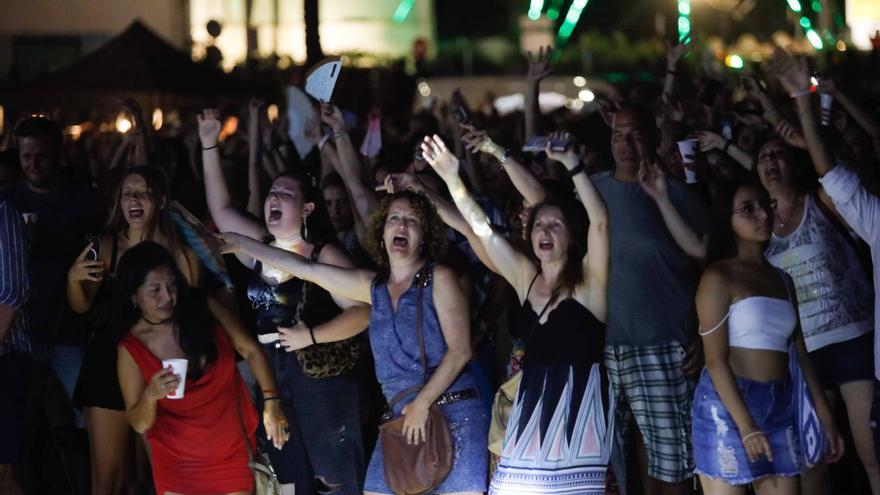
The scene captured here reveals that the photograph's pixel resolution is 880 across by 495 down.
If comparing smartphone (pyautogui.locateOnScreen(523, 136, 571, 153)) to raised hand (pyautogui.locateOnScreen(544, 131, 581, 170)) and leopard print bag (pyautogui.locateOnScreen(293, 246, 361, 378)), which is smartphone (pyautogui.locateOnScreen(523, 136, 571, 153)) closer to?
raised hand (pyautogui.locateOnScreen(544, 131, 581, 170))

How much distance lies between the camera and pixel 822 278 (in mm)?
7812

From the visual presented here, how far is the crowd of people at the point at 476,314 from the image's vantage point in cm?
659

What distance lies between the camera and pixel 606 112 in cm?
958

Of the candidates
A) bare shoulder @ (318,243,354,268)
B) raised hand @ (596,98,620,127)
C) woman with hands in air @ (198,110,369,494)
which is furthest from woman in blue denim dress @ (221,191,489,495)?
raised hand @ (596,98,620,127)

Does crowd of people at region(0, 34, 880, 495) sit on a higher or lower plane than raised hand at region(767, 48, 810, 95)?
lower

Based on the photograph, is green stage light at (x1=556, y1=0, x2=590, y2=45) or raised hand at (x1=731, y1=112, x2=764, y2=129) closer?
raised hand at (x1=731, y1=112, x2=764, y2=129)

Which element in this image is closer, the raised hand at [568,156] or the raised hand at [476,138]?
the raised hand at [568,156]

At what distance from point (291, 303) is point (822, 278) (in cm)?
275

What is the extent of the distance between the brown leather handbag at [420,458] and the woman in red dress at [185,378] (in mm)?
640

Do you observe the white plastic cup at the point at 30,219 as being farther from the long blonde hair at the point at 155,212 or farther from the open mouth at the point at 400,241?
the open mouth at the point at 400,241

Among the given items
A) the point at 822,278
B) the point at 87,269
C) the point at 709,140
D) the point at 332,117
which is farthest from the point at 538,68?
the point at 87,269

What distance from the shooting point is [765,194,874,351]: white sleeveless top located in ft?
25.7

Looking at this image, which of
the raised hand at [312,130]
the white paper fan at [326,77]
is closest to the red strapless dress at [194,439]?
the white paper fan at [326,77]

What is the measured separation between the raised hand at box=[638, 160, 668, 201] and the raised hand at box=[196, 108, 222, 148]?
8.91 feet
